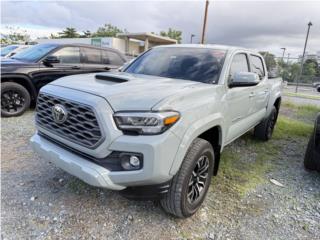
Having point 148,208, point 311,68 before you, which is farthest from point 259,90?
point 311,68

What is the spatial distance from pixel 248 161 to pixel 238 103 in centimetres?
133

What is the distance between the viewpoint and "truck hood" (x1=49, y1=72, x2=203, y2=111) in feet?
7.04

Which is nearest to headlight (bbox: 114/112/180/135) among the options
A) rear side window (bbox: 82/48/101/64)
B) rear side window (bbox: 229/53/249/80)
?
rear side window (bbox: 229/53/249/80)

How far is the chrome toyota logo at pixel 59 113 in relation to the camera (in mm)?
2392

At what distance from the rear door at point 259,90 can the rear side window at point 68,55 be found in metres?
4.58

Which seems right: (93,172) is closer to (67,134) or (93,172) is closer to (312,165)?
(67,134)

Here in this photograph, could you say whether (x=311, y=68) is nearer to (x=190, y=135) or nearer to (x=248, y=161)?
(x=248, y=161)

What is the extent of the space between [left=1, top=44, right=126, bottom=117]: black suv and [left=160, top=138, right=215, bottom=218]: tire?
16.0ft

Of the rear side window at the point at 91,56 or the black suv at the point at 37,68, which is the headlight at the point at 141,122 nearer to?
the black suv at the point at 37,68

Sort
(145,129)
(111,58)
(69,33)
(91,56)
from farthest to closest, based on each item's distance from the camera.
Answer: (69,33) → (111,58) → (91,56) → (145,129)

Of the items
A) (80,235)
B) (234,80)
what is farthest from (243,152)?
(80,235)

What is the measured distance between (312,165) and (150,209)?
242cm

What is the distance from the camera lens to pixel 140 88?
247cm

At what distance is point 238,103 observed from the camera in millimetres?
3424
